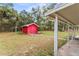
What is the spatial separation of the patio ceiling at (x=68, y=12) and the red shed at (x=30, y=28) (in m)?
0.24

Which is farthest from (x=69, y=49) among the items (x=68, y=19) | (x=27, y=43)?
(x=27, y=43)

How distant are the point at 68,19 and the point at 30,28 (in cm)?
56

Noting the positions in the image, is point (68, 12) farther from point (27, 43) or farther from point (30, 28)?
point (27, 43)

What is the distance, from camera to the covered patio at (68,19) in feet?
12.8

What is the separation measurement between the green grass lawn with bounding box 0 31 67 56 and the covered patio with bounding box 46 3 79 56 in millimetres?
97

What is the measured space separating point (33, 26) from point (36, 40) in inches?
7.8

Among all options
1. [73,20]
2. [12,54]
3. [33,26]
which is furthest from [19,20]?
[73,20]

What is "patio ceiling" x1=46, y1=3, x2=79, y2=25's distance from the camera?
387 centimetres

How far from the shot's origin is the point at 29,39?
403cm

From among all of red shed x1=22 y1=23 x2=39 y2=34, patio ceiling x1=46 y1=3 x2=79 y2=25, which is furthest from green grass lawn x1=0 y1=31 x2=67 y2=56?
patio ceiling x1=46 y1=3 x2=79 y2=25

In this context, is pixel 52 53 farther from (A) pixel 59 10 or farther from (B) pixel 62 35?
(A) pixel 59 10

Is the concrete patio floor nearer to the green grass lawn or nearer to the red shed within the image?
the green grass lawn

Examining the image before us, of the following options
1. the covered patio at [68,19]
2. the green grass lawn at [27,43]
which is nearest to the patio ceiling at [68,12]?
the covered patio at [68,19]

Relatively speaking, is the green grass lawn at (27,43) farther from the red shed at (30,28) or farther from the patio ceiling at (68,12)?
the patio ceiling at (68,12)
